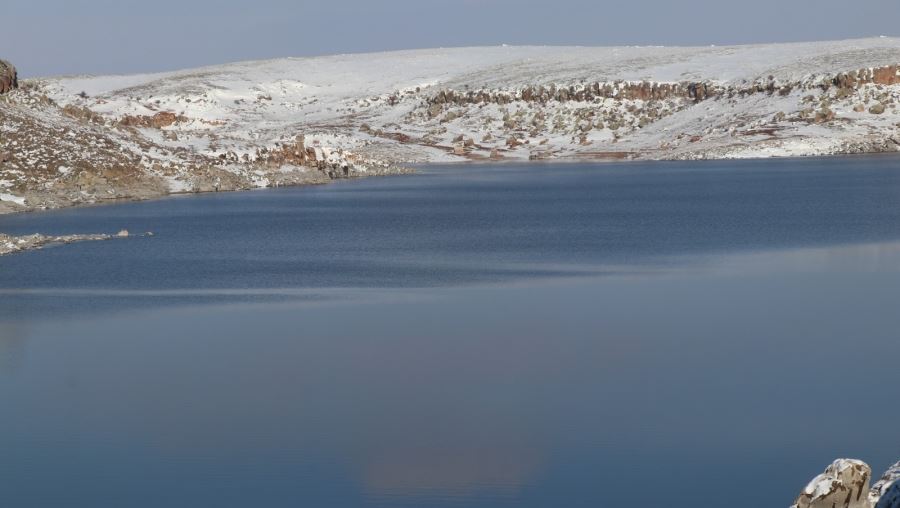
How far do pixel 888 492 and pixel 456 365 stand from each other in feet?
37.4

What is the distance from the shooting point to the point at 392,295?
1156 inches

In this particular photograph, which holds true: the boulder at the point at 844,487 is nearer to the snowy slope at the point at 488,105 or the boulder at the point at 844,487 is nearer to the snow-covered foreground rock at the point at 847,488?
the snow-covered foreground rock at the point at 847,488

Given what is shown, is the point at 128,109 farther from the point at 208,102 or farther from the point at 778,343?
the point at 778,343

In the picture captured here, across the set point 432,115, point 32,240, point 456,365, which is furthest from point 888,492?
point 432,115

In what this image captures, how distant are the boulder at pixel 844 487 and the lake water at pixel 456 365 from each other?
2519 mm

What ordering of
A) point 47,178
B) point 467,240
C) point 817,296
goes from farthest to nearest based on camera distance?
point 47,178
point 467,240
point 817,296

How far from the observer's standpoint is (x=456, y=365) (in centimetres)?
2102

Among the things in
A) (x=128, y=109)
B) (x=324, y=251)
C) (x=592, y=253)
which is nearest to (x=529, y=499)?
(x=592, y=253)

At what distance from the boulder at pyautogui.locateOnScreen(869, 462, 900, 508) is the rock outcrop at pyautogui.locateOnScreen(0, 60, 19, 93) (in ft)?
210

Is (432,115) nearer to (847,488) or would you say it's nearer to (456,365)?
(456,365)

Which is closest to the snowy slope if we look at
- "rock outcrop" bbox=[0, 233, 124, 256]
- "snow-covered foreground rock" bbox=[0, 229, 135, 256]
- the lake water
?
"snow-covered foreground rock" bbox=[0, 229, 135, 256]

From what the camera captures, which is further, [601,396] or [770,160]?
[770,160]

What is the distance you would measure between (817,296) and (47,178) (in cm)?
4082

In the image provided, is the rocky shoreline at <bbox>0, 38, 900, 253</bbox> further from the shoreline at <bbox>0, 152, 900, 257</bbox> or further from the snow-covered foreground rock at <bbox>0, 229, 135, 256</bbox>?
the snow-covered foreground rock at <bbox>0, 229, 135, 256</bbox>
